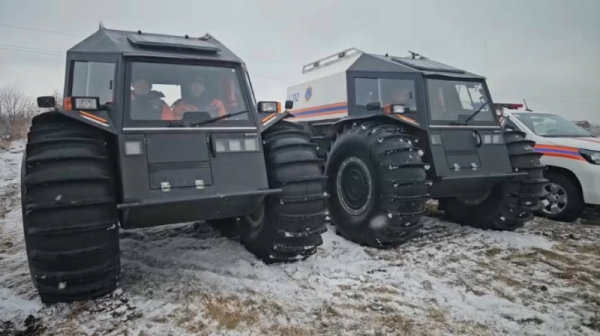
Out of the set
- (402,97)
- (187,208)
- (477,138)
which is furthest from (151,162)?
(477,138)

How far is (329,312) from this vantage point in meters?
3.34

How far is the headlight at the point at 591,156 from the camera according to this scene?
6629mm

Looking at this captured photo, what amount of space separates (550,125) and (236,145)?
6.37 meters

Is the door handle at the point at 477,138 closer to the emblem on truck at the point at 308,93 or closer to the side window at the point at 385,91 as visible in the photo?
the side window at the point at 385,91

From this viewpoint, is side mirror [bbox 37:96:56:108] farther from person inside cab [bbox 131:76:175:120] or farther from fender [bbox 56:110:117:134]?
person inside cab [bbox 131:76:175:120]

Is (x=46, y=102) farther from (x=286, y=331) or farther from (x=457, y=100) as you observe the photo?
(x=457, y=100)

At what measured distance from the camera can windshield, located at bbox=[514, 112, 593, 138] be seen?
298 inches

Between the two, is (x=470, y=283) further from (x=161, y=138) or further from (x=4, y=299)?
(x=4, y=299)

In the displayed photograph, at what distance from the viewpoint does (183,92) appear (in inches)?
166

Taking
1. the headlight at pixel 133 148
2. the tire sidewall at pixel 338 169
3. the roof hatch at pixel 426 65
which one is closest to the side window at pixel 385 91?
the roof hatch at pixel 426 65

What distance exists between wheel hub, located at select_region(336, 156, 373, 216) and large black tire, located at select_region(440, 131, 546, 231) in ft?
5.95

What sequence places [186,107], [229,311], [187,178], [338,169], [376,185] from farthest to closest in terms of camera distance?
[338,169], [376,185], [186,107], [187,178], [229,311]

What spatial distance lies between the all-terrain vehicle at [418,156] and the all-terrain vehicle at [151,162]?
109 cm

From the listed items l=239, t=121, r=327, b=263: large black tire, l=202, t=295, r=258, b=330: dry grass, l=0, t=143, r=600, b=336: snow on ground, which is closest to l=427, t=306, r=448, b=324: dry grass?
l=0, t=143, r=600, b=336: snow on ground
